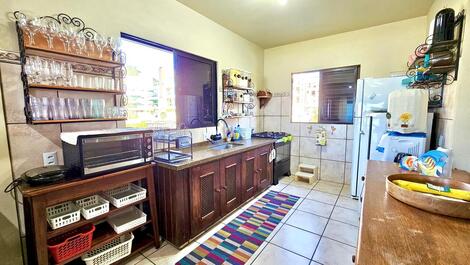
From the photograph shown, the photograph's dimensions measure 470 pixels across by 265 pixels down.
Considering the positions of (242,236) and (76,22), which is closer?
(76,22)

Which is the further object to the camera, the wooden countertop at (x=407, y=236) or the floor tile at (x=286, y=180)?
the floor tile at (x=286, y=180)

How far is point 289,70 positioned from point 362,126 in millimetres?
1676

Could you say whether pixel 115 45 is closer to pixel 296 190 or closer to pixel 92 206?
pixel 92 206

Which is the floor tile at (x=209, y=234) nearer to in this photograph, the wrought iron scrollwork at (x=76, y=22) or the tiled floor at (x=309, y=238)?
the tiled floor at (x=309, y=238)

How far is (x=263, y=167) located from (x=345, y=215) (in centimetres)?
118

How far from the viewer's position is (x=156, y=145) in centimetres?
220

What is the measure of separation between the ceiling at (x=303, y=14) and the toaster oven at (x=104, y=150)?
5.89 ft

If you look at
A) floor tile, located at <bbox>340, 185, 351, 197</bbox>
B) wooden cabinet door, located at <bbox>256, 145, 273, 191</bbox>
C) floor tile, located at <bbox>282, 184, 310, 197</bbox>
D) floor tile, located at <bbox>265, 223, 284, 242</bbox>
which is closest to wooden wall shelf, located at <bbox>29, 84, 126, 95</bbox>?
wooden cabinet door, located at <bbox>256, 145, 273, 191</bbox>

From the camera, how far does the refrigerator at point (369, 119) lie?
2488 mm

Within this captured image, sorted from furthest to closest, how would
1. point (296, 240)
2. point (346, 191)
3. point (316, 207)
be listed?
point (346, 191) < point (316, 207) < point (296, 240)

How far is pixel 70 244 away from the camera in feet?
4.33

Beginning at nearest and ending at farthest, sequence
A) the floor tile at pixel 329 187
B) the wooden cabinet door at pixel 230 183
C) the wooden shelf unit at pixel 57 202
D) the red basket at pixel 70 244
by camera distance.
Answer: the wooden shelf unit at pixel 57 202, the red basket at pixel 70 244, the wooden cabinet door at pixel 230 183, the floor tile at pixel 329 187

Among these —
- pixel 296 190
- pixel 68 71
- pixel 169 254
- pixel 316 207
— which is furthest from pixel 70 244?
pixel 296 190

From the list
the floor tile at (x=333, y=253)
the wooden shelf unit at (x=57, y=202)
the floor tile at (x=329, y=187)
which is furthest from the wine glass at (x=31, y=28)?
the floor tile at (x=329, y=187)
